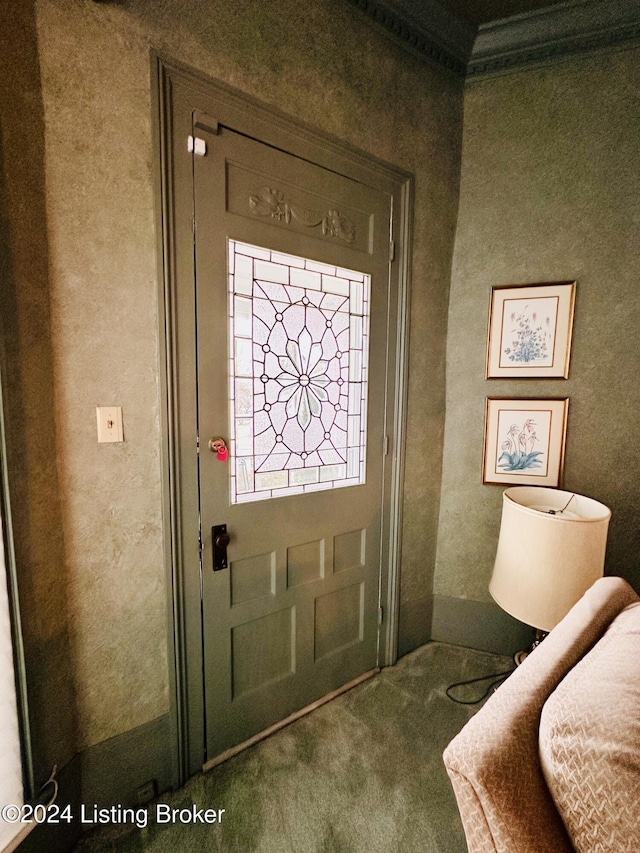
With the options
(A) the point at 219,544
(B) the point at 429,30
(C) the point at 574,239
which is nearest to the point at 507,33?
(B) the point at 429,30

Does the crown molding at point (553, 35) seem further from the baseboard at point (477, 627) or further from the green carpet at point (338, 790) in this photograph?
the green carpet at point (338, 790)

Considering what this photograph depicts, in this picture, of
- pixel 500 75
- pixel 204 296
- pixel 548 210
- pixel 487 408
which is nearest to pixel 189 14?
pixel 204 296

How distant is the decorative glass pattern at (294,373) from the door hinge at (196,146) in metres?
0.30

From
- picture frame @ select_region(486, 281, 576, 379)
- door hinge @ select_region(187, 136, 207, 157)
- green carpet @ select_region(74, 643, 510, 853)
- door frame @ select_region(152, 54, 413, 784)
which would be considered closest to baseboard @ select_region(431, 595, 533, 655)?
green carpet @ select_region(74, 643, 510, 853)

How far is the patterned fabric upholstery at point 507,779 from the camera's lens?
25.1 inches

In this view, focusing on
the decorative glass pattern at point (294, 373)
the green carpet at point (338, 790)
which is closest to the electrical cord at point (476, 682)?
the green carpet at point (338, 790)

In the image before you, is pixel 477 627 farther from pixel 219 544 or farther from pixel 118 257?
pixel 118 257

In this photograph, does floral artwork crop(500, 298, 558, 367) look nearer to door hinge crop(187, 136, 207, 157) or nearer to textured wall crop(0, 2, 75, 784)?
door hinge crop(187, 136, 207, 157)

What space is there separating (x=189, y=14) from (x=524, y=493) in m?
2.31

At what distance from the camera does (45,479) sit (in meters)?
1.22

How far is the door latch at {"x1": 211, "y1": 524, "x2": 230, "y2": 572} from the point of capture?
1.56 metres

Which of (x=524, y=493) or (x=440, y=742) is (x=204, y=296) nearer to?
(x=524, y=493)

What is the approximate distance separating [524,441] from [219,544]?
5.45 ft

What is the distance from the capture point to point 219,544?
5.11 feet
